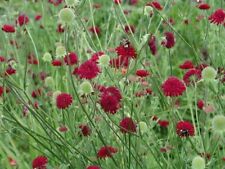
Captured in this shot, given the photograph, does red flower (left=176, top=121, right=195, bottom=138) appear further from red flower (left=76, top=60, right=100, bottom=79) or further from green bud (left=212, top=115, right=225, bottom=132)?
red flower (left=76, top=60, right=100, bottom=79)

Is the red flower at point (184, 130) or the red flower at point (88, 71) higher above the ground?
the red flower at point (88, 71)

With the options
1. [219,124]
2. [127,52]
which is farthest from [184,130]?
[127,52]

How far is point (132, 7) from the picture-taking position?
3.42m

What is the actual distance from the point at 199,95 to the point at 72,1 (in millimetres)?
1076

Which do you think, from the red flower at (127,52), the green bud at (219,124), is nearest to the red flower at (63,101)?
the red flower at (127,52)

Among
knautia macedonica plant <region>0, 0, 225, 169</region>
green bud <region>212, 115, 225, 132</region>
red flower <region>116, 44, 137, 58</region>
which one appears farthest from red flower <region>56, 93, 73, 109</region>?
green bud <region>212, 115, 225, 132</region>

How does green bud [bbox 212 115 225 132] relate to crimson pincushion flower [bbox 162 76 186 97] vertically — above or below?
below

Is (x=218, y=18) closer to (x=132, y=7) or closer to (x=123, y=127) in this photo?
(x=123, y=127)

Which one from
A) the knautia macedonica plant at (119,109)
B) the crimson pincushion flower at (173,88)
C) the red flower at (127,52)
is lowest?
the knautia macedonica plant at (119,109)

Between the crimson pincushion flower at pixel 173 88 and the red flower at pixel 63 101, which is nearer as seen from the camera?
the crimson pincushion flower at pixel 173 88

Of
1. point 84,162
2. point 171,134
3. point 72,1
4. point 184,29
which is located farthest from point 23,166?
point 184,29

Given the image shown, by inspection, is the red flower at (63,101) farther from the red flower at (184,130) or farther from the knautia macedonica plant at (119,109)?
the red flower at (184,130)

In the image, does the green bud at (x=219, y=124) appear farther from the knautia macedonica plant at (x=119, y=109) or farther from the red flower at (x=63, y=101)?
the red flower at (x=63, y=101)

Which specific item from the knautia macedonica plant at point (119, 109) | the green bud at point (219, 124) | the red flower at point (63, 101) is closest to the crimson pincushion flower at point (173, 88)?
the knautia macedonica plant at point (119, 109)
